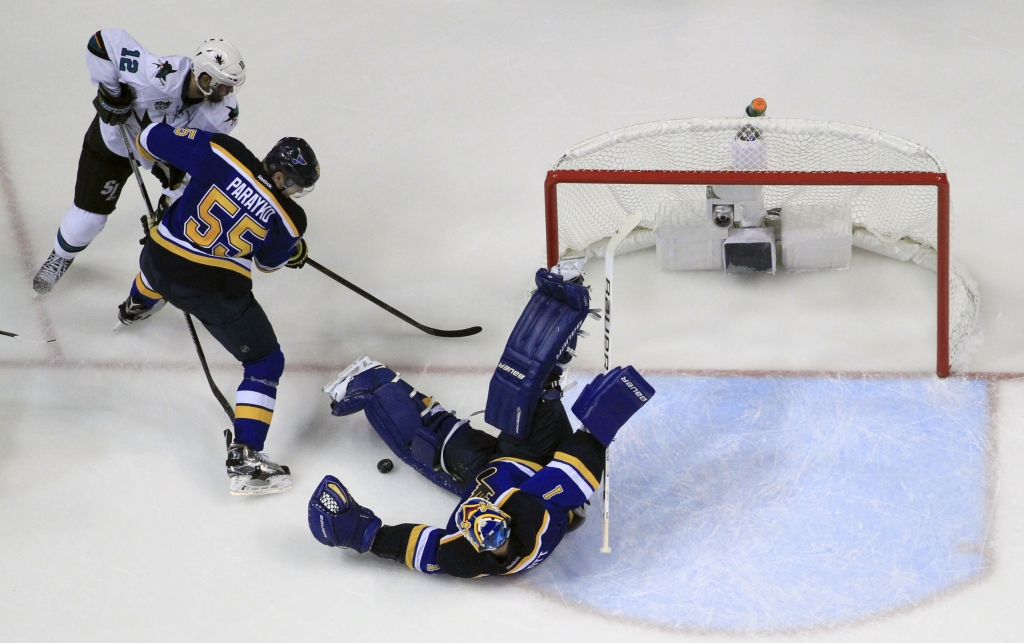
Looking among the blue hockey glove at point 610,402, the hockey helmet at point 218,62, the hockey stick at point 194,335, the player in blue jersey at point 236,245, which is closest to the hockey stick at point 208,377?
the hockey stick at point 194,335

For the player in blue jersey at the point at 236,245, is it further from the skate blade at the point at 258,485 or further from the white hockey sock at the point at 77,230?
the white hockey sock at the point at 77,230

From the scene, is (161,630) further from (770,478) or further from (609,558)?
(770,478)

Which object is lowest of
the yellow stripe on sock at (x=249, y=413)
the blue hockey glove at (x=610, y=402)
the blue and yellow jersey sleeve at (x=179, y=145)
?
the yellow stripe on sock at (x=249, y=413)

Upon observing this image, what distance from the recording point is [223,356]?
15.5 ft

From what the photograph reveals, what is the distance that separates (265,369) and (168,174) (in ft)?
2.72

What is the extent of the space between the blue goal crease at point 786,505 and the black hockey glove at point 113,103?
5.99 feet

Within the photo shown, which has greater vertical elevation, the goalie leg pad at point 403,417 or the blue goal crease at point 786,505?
the goalie leg pad at point 403,417

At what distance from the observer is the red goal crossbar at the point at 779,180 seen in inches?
159

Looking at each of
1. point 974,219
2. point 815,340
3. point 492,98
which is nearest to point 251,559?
point 815,340

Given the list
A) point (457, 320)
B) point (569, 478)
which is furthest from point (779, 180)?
point (457, 320)

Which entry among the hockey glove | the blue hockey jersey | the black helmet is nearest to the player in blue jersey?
the black helmet

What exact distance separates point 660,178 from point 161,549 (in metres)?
2.01

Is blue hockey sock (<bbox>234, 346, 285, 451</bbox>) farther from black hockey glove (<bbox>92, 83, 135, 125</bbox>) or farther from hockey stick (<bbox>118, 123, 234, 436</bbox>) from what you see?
black hockey glove (<bbox>92, 83, 135, 125</bbox>)

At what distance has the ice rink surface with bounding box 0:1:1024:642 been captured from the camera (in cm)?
384
